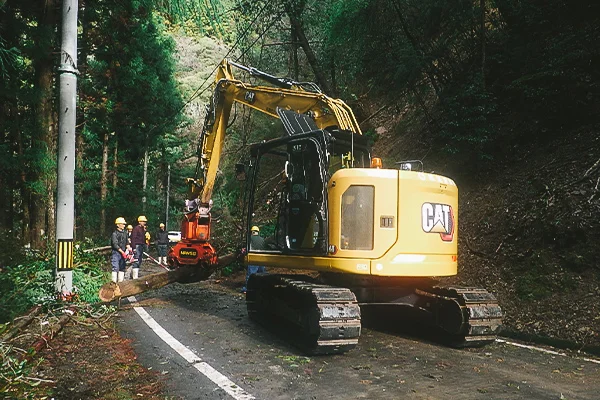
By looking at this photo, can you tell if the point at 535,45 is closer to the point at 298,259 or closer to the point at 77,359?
the point at 298,259

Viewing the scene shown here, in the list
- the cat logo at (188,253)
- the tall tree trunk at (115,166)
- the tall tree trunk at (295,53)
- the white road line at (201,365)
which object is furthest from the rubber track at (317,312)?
the tall tree trunk at (115,166)

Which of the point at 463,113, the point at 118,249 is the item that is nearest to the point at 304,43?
the point at 463,113

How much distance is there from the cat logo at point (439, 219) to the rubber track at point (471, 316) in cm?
83

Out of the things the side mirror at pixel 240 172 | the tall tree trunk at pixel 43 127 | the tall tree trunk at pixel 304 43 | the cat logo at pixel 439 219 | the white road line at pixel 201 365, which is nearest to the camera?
the white road line at pixel 201 365

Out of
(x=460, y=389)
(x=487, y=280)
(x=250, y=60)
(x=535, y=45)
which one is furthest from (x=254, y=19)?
(x=460, y=389)

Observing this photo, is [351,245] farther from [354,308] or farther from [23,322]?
[23,322]

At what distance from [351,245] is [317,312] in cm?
99

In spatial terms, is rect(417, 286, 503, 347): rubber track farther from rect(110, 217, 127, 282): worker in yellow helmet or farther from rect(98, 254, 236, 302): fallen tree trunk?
rect(110, 217, 127, 282): worker in yellow helmet

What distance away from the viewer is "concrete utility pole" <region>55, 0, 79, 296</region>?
8.37 metres

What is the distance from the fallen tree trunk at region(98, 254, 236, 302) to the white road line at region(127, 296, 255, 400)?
0.66m

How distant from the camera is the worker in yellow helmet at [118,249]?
471 inches

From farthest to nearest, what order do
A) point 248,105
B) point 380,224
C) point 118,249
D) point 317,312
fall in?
point 118,249
point 248,105
point 380,224
point 317,312

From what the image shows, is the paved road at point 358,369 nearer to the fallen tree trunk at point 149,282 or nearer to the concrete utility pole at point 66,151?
the fallen tree trunk at point 149,282

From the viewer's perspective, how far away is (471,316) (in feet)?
20.9
